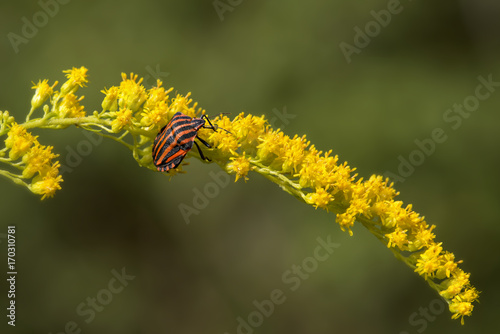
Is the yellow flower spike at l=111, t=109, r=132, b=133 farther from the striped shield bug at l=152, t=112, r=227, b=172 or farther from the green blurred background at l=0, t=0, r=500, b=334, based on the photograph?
the green blurred background at l=0, t=0, r=500, b=334

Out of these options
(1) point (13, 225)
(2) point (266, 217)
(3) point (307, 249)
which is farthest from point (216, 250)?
(1) point (13, 225)

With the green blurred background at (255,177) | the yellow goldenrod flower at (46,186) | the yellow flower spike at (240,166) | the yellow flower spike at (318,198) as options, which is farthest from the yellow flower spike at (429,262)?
the green blurred background at (255,177)

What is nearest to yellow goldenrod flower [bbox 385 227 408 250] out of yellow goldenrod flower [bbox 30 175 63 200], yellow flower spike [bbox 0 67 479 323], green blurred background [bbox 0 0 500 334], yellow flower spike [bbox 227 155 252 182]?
yellow flower spike [bbox 0 67 479 323]

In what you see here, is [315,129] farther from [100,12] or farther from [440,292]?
[440,292]

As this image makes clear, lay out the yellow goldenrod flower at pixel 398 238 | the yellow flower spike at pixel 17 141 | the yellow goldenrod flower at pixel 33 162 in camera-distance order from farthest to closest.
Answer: the yellow goldenrod flower at pixel 398 238
the yellow goldenrod flower at pixel 33 162
the yellow flower spike at pixel 17 141

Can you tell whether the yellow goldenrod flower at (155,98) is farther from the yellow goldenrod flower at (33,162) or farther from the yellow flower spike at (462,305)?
the yellow flower spike at (462,305)

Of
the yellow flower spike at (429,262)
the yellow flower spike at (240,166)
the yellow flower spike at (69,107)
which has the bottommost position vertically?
the yellow flower spike at (429,262)

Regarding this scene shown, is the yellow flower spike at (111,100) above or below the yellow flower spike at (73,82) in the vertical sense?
below
